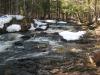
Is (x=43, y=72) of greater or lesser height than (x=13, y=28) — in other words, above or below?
above

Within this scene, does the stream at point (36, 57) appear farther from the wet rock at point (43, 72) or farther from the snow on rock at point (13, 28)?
the snow on rock at point (13, 28)

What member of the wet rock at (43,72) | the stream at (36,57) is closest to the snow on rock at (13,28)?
the stream at (36,57)

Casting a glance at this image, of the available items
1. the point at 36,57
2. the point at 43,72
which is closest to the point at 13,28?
the point at 36,57

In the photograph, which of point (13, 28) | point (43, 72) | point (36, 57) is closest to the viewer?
point (43, 72)

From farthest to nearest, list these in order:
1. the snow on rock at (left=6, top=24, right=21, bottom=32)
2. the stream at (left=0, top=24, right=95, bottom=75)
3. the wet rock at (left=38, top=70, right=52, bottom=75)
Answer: the snow on rock at (left=6, top=24, right=21, bottom=32) < the stream at (left=0, top=24, right=95, bottom=75) < the wet rock at (left=38, top=70, right=52, bottom=75)

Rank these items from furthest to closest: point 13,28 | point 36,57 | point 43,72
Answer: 1. point 13,28
2. point 36,57
3. point 43,72

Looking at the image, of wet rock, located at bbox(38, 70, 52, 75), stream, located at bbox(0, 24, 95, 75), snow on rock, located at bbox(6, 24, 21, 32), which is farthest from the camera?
snow on rock, located at bbox(6, 24, 21, 32)

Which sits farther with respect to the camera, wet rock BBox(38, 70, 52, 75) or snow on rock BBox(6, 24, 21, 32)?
snow on rock BBox(6, 24, 21, 32)

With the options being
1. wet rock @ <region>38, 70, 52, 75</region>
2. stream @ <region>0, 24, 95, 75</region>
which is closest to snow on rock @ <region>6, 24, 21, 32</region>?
stream @ <region>0, 24, 95, 75</region>

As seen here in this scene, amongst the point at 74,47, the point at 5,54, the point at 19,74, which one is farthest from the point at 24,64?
the point at 74,47

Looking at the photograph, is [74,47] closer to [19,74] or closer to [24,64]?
[24,64]

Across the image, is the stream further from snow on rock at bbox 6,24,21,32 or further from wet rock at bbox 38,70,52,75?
snow on rock at bbox 6,24,21,32

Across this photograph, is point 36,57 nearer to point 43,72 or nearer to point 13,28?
point 43,72

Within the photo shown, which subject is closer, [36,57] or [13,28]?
[36,57]
